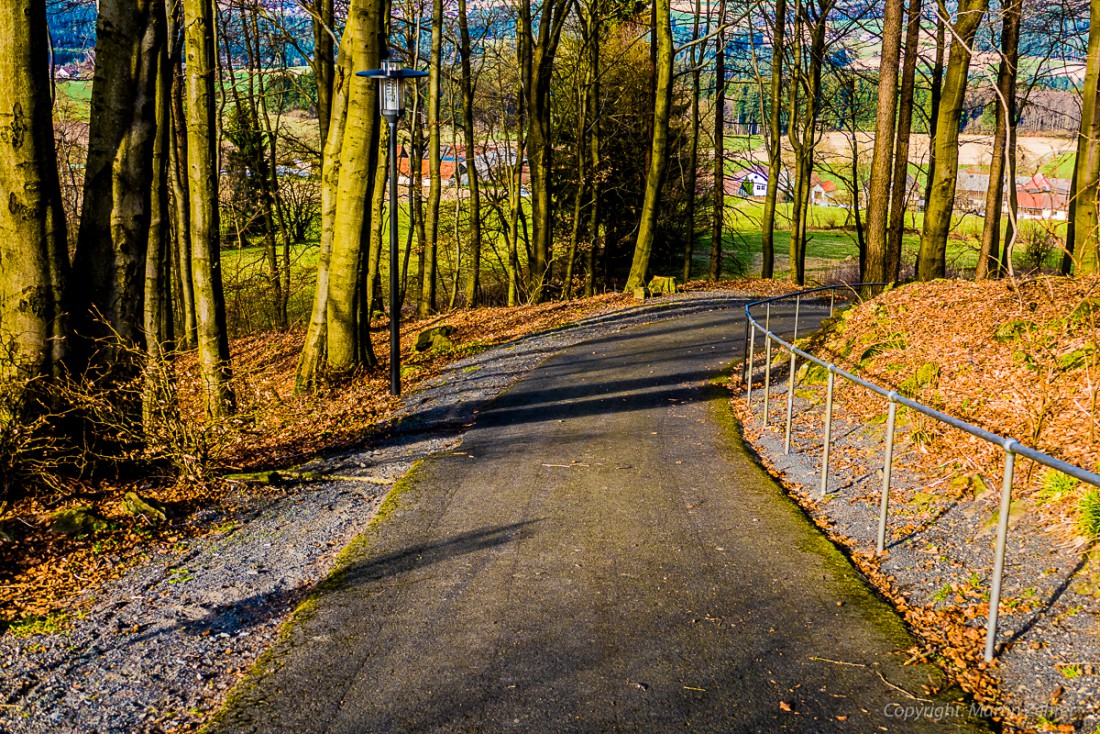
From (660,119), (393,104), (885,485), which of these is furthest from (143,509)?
(660,119)

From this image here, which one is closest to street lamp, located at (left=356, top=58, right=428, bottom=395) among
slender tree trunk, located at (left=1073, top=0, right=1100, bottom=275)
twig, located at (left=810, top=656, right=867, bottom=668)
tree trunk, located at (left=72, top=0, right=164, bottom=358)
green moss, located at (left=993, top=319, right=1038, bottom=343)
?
tree trunk, located at (left=72, top=0, right=164, bottom=358)

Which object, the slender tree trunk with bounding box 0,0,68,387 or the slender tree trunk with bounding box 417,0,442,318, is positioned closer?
the slender tree trunk with bounding box 0,0,68,387

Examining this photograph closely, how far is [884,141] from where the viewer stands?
646 inches

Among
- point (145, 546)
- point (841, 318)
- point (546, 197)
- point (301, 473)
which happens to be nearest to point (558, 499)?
point (301, 473)

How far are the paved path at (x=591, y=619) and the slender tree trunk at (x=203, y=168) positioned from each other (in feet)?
17.7

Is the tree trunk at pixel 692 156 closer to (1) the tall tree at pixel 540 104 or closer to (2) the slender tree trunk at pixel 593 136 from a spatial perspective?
(2) the slender tree trunk at pixel 593 136

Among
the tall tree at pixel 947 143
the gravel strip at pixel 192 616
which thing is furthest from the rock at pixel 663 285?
the gravel strip at pixel 192 616

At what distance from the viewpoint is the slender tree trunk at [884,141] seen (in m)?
16.1

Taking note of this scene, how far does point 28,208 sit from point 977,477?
828 centimetres

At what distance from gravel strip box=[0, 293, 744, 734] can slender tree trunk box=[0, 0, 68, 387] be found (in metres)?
2.15

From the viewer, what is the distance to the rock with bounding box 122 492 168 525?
23.9ft

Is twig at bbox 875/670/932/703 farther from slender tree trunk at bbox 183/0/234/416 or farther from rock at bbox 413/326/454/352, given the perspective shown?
rock at bbox 413/326/454/352

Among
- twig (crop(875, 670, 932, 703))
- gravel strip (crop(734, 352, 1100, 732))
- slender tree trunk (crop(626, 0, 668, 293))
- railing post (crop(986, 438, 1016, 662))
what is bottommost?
twig (crop(875, 670, 932, 703))

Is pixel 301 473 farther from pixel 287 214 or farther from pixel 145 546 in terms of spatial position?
pixel 287 214
